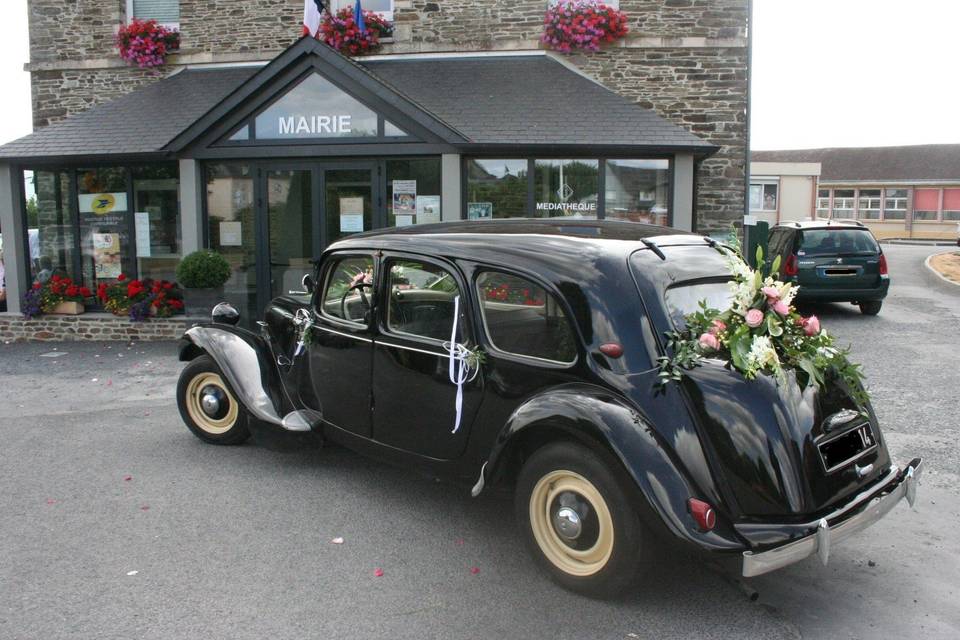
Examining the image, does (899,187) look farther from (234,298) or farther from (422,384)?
(422,384)

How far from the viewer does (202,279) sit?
36.3 feet

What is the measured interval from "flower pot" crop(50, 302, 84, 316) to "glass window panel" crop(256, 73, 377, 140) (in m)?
4.10

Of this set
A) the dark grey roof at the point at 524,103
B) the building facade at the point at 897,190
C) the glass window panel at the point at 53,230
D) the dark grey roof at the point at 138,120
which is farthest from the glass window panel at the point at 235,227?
the building facade at the point at 897,190

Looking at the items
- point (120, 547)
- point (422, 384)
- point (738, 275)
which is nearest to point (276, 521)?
point (120, 547)

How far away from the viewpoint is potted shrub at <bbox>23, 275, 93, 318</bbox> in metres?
11.8

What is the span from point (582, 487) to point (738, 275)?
126 cm

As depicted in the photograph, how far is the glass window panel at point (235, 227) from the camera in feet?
38.7

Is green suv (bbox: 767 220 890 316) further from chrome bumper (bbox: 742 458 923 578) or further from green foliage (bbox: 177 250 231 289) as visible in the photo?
chrome bumper (bbox: 742 458 923 578)

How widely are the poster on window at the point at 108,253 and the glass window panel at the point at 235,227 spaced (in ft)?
5.65

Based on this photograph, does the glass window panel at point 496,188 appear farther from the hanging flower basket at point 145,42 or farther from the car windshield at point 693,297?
the car windshield at point 693,297

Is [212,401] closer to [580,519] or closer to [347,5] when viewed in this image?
[580,519]

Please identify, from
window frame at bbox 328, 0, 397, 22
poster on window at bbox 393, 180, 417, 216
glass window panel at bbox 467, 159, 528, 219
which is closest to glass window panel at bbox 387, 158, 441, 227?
poster on window at bbox 393, 180, 417, 216

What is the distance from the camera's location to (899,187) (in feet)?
157

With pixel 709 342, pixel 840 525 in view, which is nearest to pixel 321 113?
pixel 709 342
